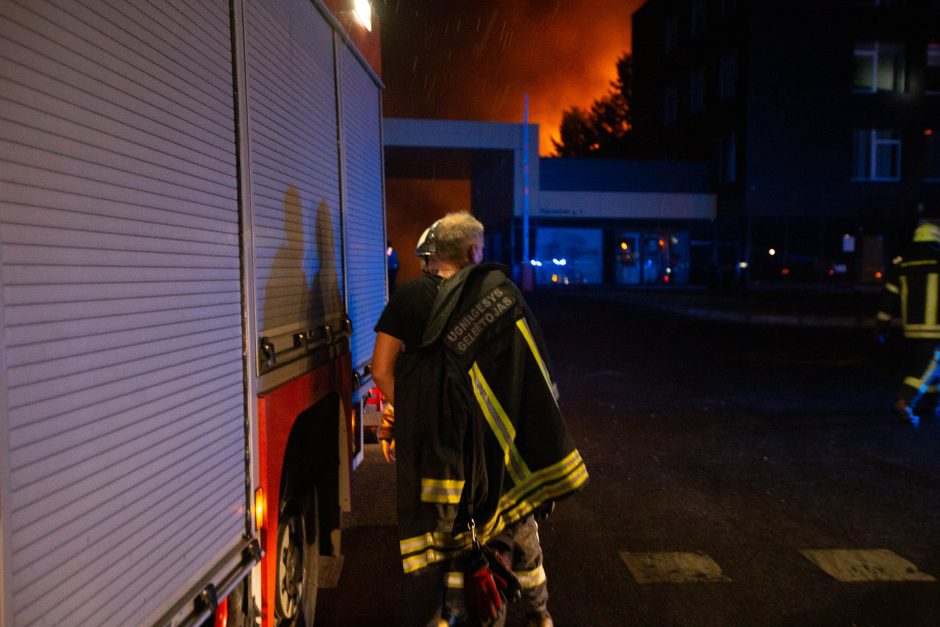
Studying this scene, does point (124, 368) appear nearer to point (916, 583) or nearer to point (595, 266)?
point (916, 583)

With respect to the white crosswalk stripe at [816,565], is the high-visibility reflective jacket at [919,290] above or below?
above

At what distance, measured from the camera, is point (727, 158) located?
3744 centimetres

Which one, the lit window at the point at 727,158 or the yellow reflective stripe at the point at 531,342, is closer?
the yellow reflective stripe at the point at 531,342

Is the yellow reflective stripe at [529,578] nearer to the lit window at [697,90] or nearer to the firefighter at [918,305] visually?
the firefighter at [918,305]

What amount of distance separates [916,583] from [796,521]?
108 centimetres

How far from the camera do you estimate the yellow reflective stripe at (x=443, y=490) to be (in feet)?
8.66

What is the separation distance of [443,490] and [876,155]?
39019 millimetres

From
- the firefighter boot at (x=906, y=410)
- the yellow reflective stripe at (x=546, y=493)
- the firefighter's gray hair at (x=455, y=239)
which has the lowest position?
the firefighter boot at (x=906, y=410)

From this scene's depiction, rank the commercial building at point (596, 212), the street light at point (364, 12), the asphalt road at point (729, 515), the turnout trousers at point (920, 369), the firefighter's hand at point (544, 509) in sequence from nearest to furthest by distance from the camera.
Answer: the firefighter's hand at point (544, 509) → the asphalt road at point (729, 515) → the street light at point (364, 12) → the turnout trousers at point (920, 369) → the commercial building at point (596, 212)

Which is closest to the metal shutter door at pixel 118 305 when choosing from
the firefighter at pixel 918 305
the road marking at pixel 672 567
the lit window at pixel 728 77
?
the road marking at pixel 672 567

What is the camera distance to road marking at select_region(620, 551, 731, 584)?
14.2ft

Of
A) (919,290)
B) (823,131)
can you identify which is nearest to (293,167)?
(919,290)

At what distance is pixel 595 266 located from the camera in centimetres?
4034

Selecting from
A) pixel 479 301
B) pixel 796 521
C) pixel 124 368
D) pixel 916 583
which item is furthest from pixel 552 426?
pixel 796 521
